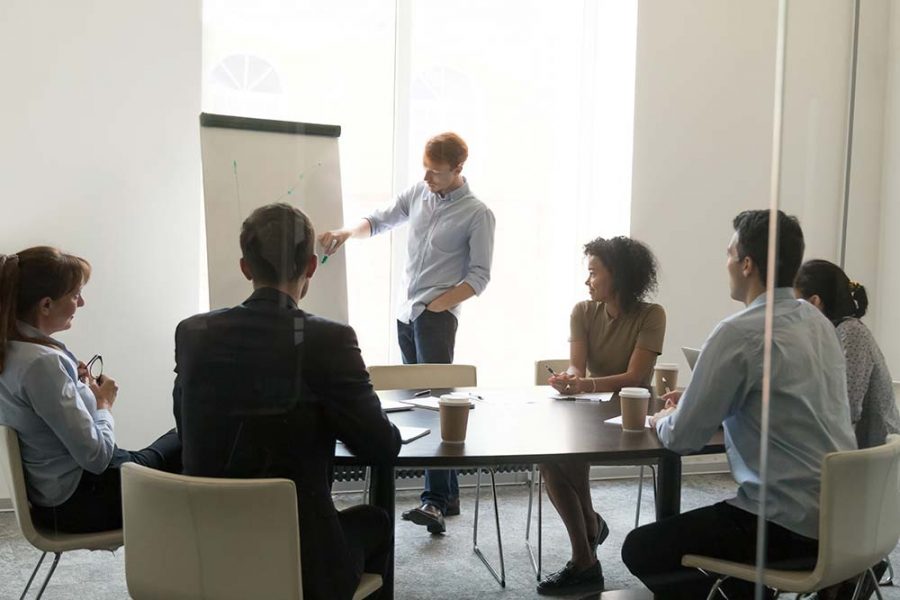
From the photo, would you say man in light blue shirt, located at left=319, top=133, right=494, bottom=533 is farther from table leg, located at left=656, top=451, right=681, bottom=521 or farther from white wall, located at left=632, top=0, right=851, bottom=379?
table leg, located at left=656, top=451, right=681, bottom=521

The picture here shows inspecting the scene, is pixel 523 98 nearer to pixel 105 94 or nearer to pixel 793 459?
pixel 105 94

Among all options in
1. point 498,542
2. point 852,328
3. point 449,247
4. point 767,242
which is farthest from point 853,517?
point 449,247

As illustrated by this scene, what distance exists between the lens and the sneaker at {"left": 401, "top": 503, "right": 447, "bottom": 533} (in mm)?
3240

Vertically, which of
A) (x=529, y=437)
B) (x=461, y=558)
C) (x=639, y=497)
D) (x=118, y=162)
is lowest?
(x=461, y=558)

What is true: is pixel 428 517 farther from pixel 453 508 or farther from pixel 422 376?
pixel 422 376

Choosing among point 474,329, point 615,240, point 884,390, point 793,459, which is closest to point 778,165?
point 884,390

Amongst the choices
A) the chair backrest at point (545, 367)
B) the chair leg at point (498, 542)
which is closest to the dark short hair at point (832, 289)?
the chair backrest at point (545, 367)

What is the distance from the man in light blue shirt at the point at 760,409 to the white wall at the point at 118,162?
53.3 inches

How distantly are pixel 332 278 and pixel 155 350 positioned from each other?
0.72 m

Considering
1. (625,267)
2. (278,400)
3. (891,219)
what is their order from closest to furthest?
1. (891,219)
2. (278,400)
3. (625,267)

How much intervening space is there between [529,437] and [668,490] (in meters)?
0.39

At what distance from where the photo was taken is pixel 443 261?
3154 millimetres

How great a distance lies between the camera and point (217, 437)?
159 cm

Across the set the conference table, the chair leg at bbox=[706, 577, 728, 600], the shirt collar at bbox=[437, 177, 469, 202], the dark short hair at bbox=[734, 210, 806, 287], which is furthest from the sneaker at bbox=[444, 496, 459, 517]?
the dark short hair at bbox=[734, 210, 806, 287]
